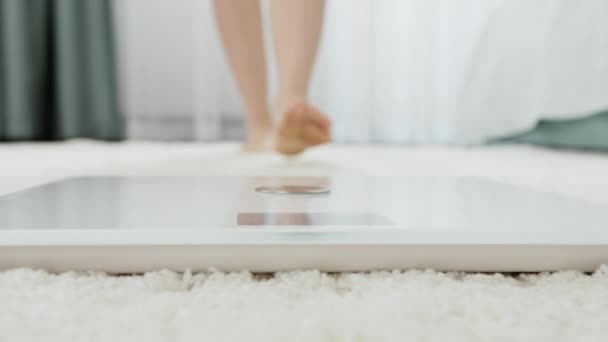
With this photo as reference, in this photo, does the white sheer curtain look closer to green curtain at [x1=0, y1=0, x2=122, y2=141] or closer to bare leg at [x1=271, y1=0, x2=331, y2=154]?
green curtain at [x1=0, y1=0, x2=122, y2=141]

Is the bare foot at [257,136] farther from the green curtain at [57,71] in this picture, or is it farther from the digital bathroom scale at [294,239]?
the green curtain at [57,71]

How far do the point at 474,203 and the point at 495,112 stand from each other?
1.64 m

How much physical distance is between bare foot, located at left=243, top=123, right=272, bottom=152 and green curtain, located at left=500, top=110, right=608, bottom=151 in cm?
82

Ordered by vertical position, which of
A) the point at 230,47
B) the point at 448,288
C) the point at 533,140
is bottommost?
the point at 533,140

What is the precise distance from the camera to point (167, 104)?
2775 mm

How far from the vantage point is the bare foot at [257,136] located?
1494mm

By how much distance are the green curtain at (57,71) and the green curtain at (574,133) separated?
158 centimetres

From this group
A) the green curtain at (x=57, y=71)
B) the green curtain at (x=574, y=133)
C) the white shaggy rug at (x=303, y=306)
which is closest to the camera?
the white shaggy rug at (x=303, y=306)

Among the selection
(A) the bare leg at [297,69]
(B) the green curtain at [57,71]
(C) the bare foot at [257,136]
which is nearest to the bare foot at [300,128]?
(A) the bare leg at [297,69]

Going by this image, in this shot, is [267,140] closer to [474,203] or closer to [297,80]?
[297,80]

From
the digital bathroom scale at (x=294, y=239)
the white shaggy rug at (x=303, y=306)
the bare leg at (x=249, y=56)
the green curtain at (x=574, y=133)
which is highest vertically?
the bare leg at (x=249, y=56)

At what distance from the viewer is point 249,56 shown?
4.79 ft

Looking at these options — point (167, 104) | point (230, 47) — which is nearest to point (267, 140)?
point (230, 47)

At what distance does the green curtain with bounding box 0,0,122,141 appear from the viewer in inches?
96.3
